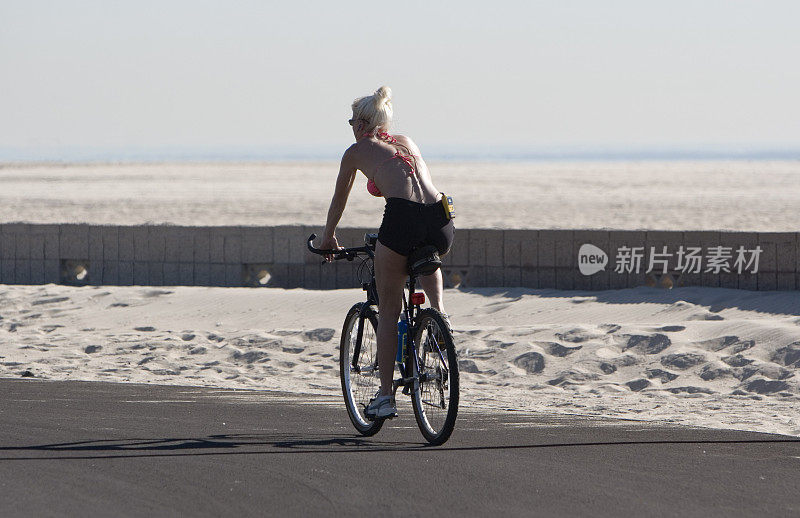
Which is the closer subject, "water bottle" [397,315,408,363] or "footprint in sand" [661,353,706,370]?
"water bottle" [397,315,408,363]

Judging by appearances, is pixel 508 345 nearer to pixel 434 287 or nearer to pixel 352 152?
pixel 434 287

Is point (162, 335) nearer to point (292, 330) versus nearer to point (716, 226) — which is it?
point (292, 330)

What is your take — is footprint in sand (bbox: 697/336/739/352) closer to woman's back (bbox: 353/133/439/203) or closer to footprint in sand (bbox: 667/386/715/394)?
footprint in sand (bbox: 667/386/715/394)

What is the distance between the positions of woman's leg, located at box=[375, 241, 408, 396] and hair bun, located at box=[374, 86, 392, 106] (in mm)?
680

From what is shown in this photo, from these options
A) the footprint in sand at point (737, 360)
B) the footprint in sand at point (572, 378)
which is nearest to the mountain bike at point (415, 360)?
the footprint in sand at point (572, 378)

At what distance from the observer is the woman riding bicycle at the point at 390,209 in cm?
584

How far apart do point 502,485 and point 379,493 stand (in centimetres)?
53

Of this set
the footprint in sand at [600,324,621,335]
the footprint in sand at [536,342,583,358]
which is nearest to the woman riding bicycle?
the footprint in sand at [536,342,583,358]

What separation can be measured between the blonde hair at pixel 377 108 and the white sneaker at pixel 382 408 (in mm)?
1334

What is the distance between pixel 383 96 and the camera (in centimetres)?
595

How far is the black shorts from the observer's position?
5820mm

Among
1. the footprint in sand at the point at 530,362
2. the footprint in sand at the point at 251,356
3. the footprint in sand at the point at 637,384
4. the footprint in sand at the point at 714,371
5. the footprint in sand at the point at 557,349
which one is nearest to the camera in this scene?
the footprint in sand at the point at 637,384

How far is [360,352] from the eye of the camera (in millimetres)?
6570

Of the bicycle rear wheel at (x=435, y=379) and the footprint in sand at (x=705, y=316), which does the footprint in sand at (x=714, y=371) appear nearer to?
the footprint in sand at (x=705, y=316)
